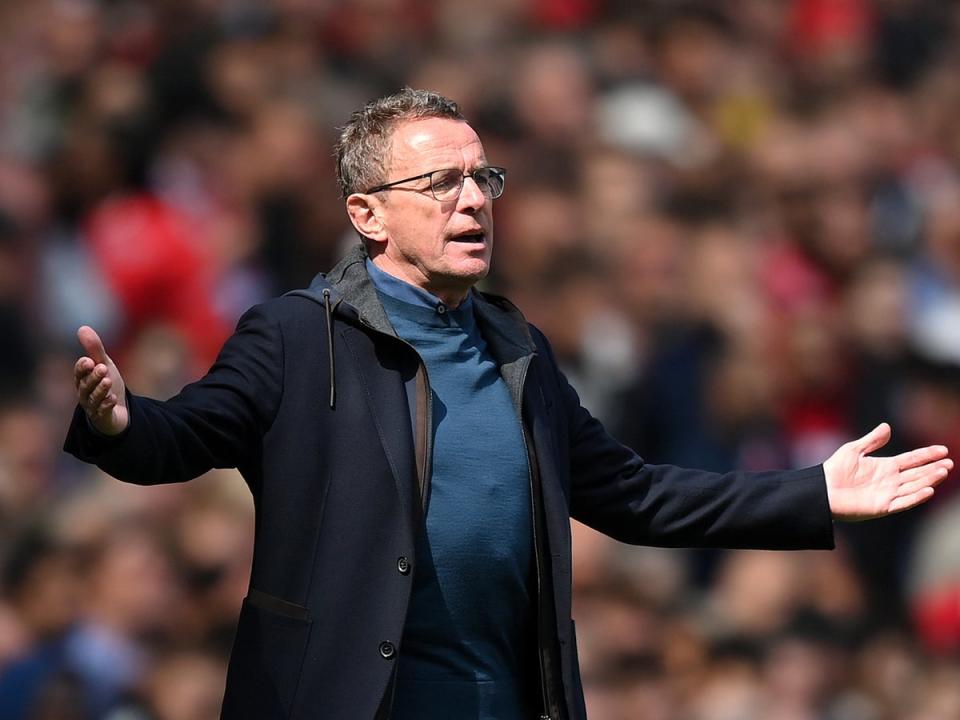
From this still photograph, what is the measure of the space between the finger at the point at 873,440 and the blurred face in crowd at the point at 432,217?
0.72 metres

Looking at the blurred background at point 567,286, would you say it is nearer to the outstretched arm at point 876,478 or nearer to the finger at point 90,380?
the outstretched arm at point 876,478

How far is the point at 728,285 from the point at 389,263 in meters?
4.37

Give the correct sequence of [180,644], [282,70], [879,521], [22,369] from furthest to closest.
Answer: [282,70], [879,521], [22,369], [180,644]

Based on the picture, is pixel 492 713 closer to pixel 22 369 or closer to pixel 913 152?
pixel 22 369

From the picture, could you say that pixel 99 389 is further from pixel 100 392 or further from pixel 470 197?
pixel 470 197

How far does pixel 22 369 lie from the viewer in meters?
6.55

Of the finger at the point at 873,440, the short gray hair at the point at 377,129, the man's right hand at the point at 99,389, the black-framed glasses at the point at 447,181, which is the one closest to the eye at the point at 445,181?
the black-framed glasses at the point at 447,181

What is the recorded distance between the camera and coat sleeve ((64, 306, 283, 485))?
2871 mm

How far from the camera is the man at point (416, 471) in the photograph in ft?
9.89

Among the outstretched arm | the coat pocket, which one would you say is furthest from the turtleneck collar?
the outstretched arm

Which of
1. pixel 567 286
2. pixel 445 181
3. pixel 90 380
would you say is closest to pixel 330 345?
pixel 445 181

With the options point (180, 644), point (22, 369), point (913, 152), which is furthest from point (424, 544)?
point (913, 152)

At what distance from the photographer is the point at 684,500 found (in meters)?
3.43

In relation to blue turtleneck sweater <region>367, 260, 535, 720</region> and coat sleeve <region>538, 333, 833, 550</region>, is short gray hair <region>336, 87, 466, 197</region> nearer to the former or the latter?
blue turtleneck sweater <region>367, 260, 535, 720</region>
